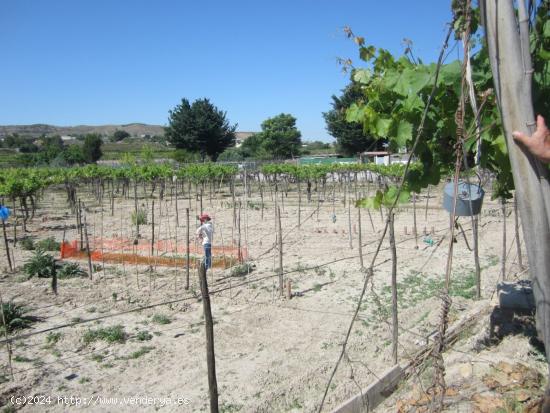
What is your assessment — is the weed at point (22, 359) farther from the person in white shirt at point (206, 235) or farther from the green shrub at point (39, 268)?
the person in white shirt at point (206, 235)

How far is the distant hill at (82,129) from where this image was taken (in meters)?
140

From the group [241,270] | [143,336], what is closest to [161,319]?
[143,336]

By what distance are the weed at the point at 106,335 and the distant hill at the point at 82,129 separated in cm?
13718

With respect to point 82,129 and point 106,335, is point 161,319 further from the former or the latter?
point 82,129

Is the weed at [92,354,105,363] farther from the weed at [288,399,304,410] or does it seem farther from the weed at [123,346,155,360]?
the weed at [288,399,304,410]

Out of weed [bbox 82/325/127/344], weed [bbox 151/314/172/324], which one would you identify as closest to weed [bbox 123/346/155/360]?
weed [bbox 82/325/127/344]

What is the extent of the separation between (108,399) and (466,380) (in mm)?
3315

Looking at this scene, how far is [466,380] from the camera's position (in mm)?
3689

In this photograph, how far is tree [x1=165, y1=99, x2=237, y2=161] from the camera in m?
48.5

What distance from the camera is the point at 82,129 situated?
15200 centimetres

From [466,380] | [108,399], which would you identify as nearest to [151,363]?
[108,399]

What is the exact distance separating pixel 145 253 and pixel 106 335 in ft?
17.8

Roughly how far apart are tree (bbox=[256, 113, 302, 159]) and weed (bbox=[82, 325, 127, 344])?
5394 centimetres

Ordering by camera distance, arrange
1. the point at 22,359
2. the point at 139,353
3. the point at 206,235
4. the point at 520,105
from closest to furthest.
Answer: the point at 520,105 < the point at 22,359 < the point at 139,353 < the point at 206,235
